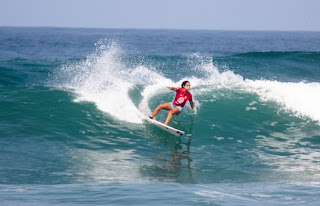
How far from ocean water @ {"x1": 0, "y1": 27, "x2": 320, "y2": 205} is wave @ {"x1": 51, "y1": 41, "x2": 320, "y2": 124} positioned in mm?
47

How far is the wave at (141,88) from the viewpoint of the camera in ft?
44.9

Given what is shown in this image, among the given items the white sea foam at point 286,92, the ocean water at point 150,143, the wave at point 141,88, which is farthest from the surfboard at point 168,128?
the white sea foam at point 286,92

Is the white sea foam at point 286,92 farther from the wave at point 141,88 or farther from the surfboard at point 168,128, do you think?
the surfboard at point 168,128

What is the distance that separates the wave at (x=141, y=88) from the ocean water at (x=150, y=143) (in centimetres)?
5

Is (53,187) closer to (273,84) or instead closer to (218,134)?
(218,134)

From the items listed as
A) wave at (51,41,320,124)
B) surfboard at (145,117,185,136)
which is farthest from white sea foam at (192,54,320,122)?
surfboard at (145,117,185,136)

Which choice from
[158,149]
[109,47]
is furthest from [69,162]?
[109,47]

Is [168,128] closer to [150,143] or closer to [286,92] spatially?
[150,143]

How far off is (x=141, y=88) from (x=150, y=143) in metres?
6.09

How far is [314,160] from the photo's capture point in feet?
32.1

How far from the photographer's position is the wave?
44.9 feet

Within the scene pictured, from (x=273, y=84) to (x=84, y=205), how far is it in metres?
12.1

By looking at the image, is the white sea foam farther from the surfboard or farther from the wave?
the surfboard

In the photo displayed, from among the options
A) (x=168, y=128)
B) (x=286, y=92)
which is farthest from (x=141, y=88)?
(x=286, y=92)
